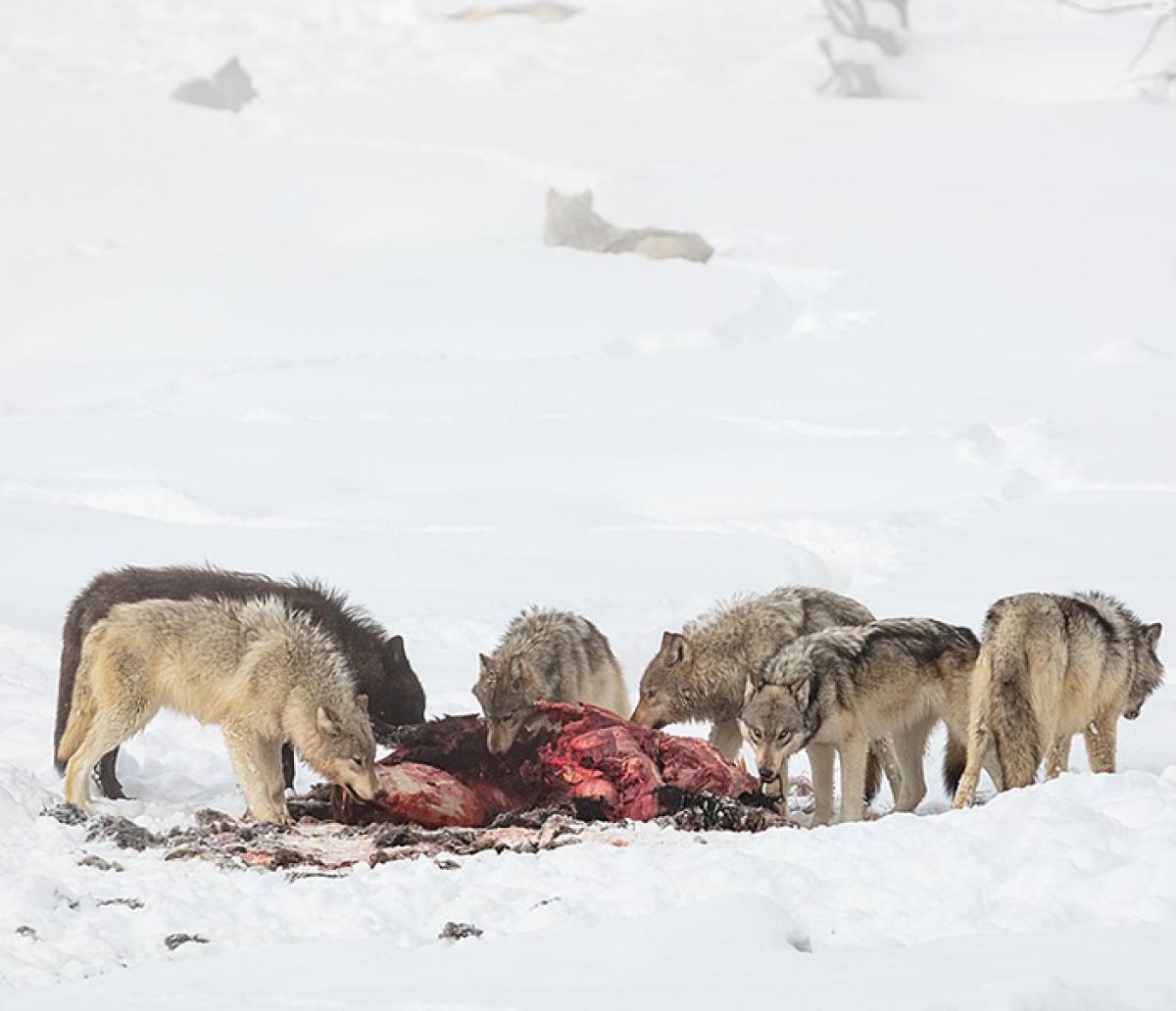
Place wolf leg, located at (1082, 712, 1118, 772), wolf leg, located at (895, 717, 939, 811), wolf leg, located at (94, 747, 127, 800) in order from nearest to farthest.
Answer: wolf leg, located at (1082, 712, 1118, 772)
wolf leg, located at (895, 717, 939, 811)
wolf leg, located at (94, 747, 127, 800)

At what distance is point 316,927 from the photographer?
20.3 feet

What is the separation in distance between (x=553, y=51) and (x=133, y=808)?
48938 mm

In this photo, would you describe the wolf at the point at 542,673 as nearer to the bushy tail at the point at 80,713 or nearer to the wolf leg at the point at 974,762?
the bushy tail at the point at 80,713

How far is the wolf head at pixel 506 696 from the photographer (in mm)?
9078

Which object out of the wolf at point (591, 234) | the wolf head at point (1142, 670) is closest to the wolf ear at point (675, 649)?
the wolf head at point (1142, 670)

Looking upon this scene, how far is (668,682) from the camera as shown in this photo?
10.0 m

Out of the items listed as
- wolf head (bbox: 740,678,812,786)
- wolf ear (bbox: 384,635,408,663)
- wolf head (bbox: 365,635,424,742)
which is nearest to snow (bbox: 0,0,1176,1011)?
wolf head (bbox: 365,635,424,742)

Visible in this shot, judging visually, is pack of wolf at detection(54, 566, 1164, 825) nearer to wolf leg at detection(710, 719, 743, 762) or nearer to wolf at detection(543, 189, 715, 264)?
wolf leg at detection(710, 719, 743, 762)

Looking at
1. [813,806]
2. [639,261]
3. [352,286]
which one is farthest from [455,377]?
[813,806]

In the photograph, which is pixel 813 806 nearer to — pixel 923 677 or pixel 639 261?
pixel 923 677

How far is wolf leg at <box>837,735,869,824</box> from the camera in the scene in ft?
29.4

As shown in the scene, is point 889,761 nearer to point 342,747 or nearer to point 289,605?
point 342,747

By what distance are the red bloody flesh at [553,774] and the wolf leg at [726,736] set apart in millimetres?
1237

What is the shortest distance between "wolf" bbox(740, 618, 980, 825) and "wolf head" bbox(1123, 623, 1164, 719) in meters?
0.79
